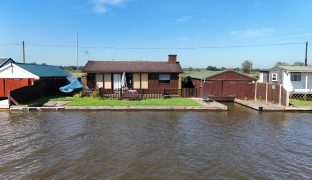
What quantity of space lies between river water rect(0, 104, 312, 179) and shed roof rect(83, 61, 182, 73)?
11.1m

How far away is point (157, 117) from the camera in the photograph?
60.5 feet

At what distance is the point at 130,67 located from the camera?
1196 inches

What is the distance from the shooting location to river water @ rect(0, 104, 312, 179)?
9.02 metres

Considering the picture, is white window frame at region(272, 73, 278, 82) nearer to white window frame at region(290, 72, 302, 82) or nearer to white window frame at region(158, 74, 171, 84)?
white window frame at region(290, 72, 302, 82)

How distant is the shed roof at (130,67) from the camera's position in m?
29.2

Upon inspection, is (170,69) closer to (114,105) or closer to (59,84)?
(114,105)

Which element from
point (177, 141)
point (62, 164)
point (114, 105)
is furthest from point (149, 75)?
point (62, 164)

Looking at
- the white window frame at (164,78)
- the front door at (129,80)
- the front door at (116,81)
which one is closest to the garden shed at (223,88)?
the white window frame at (164,78)

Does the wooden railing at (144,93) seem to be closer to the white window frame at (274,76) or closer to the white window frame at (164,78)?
the white window frame at (164,78)

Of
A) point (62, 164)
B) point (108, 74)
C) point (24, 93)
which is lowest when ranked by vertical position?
point (62, 164)

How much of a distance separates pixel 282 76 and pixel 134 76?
16683 mm

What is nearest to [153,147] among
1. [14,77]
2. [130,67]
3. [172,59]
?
[130,67]

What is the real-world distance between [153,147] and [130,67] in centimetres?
1960

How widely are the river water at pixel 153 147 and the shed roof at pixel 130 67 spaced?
11.1m
